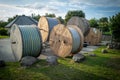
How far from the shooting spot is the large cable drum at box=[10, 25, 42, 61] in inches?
426

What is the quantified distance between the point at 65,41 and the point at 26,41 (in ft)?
11.2

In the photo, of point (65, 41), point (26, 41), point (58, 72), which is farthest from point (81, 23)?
point (58, 72)

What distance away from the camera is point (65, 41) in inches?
516

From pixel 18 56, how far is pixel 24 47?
3.32ft

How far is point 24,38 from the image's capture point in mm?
10828

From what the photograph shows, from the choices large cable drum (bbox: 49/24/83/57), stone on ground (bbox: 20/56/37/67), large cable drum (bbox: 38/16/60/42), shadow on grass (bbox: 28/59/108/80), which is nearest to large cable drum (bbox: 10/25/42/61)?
stone on ground (bbox: 20/56/37/67)

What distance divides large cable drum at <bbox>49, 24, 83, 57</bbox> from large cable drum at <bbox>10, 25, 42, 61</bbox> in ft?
7.97

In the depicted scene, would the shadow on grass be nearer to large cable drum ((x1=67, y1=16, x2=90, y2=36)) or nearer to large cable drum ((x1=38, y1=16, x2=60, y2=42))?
large cable drum ((x1=38, y1=16, x2=60, y2=42))

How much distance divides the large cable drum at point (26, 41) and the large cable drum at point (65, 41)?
243cm

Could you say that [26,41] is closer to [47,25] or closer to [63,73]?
[63,73]

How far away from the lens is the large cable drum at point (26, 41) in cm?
1082

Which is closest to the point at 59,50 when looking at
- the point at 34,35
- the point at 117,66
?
the point at 34,35

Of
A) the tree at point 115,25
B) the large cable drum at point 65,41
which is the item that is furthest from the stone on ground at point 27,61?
the tree at point 115,25

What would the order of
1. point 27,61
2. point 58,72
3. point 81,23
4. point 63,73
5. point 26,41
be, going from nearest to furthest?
point 63,73 < point 58,72 < point 27,61 < point 26,41 < point 81,23
